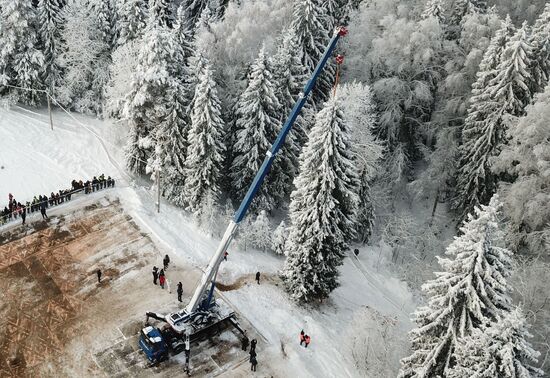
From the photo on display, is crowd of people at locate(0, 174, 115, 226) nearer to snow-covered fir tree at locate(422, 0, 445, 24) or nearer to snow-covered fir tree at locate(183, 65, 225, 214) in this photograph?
snow-covered fir tree at locate(183, 65, 225, 214)

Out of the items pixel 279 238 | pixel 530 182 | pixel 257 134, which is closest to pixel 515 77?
pixel 530 182

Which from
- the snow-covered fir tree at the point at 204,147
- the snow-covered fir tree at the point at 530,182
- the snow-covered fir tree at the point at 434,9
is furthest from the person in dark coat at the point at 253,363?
the snow-covered fir tree at the point at 434,9

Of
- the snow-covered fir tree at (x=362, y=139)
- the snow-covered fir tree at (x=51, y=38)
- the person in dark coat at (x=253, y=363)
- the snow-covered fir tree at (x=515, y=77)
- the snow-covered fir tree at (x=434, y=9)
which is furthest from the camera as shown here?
the snow-covered fir tree at (x=51, y=38)

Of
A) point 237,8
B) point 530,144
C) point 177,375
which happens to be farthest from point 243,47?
point 177,375

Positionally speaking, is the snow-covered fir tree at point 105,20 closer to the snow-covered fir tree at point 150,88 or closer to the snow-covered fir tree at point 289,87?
the snow-covered fir tree at point 150,88

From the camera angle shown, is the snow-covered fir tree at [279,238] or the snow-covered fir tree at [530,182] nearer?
the snow-covered fir tree at [530,182]

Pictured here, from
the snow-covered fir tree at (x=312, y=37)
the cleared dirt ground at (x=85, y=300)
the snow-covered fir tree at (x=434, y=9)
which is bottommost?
the cleared dirt ground at (x=85, y=300)
